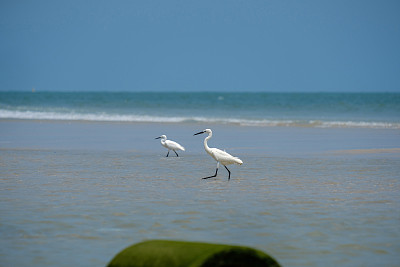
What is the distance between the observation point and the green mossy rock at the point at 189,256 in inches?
156

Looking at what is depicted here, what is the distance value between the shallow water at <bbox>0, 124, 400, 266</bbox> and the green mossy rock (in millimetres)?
1989

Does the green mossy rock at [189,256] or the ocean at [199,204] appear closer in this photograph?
the green mossy rock at [189,256]

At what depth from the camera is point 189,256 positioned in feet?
13.1

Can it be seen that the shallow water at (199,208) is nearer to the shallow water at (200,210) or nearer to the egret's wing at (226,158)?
the shallow water at (200,210)

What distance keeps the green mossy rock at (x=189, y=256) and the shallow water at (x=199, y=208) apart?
1989 mm

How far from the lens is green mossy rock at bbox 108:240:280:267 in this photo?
13.0 feet

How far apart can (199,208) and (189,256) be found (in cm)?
502

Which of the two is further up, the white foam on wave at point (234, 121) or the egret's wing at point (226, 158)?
the white foam on wave at point (234, 121)

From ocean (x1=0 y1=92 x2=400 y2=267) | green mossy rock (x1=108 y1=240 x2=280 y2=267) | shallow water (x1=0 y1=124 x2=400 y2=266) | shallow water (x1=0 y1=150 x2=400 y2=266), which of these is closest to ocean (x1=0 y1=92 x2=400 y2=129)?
ocean (x1=0 y1=92 x2=400 y2=267)

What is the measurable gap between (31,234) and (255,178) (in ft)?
19.5

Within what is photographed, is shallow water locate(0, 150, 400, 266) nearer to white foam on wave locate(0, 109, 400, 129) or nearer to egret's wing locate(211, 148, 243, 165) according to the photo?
egret's wing locate(211, 148, 243, 165)

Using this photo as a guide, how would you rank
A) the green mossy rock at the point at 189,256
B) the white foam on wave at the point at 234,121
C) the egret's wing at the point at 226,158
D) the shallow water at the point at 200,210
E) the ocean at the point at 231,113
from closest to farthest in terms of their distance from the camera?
the green mossy rock at the point at 189,256
the shallow water at the point at 200,210
the egret's wing at the point at 226,158
the white foam on wave at the point at 234,121
the ocean at the point at 231,113

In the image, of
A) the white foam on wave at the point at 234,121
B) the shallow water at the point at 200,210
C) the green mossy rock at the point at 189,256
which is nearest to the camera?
the green mossy rock at the point at 189,256

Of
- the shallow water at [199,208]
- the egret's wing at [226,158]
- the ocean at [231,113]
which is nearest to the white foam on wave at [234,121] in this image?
the ocean at [231,113]
